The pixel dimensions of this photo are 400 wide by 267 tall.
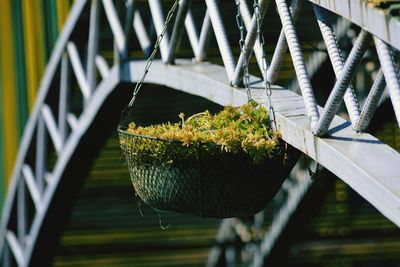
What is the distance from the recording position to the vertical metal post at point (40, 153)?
1159 cm

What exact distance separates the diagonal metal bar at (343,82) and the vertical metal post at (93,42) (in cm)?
480

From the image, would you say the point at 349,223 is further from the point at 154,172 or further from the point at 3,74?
the point at 154,172

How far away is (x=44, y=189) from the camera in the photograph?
39.8 ft

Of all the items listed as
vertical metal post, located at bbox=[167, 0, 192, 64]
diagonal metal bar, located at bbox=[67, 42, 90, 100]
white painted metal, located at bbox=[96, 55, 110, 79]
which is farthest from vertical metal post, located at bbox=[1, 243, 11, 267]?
vertical metal post, located at bbox=[167, 0, 192, 64]

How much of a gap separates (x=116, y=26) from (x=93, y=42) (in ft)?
2.78

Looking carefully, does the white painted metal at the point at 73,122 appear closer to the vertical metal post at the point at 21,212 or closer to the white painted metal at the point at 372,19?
the vertical metal post at the point at 21,212

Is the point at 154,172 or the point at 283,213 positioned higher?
the point at 154,172

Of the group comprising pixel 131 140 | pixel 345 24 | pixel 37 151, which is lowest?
pixel 37 151

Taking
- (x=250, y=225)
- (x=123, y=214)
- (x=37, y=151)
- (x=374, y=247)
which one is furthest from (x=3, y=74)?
(x=374, y=247)

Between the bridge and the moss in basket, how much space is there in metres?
0.12

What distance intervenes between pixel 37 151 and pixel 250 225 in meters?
3.88

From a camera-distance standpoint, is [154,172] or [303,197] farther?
[303,197]

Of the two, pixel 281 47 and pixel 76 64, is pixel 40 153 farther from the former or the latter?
pixel 281 47

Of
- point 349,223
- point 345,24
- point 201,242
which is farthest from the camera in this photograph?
point 201,242
